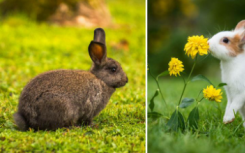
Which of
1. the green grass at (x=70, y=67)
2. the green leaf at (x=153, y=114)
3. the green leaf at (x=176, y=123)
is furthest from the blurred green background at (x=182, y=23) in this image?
the green leaf at (x=176, y=123)

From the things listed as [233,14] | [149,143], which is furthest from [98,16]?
[149,143]

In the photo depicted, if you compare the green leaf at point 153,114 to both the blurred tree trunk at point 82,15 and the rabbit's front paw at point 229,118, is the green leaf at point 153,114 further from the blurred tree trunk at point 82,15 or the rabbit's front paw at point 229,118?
the blurred tree trunk at point 82,15

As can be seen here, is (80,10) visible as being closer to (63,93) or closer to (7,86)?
(7,86)

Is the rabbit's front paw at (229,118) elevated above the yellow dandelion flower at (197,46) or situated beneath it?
situated beneath

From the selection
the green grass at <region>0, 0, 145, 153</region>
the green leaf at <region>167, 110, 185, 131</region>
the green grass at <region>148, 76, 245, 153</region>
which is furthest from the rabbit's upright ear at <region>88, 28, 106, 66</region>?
the green leaf at <region>167, 110, 185, 131</region>

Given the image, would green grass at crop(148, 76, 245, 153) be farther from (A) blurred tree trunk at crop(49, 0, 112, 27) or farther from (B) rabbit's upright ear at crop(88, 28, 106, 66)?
(A) blurred tree trunk at crop(49, 0, 112, 27)

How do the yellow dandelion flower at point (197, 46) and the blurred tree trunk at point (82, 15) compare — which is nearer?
the yellow dandelion flower at point (197, 46)
